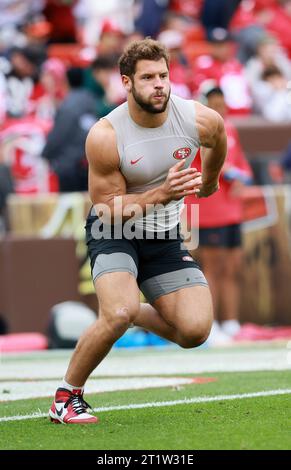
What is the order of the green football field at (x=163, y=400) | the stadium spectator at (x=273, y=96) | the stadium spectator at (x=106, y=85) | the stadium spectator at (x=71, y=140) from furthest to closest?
the stadium spectator at (x=273, y=96), the stadium spectator at (x=106, y=85), the stadium spectator at (x=71, y=140), the green football field at (x=163, y=400)

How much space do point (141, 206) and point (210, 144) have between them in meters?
0.67

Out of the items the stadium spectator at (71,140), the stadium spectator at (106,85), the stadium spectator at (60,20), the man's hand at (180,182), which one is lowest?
the man's hand at (180,182)

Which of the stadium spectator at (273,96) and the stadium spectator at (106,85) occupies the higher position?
the stadium spectator at (273,96)

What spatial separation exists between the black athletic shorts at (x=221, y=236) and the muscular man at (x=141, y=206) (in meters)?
4.82

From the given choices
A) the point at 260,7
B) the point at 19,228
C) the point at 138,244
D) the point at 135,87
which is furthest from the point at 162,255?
the point at 260,7

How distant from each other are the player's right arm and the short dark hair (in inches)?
13.3

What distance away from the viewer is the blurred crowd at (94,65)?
510 inches

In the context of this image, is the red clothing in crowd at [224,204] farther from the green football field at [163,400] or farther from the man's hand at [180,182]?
the man's hand at [180,182]

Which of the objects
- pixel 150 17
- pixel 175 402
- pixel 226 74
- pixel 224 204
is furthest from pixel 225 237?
pixel 150 17

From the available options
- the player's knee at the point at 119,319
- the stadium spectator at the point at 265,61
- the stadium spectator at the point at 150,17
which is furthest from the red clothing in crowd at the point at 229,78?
the player's knee at the point at 119,319

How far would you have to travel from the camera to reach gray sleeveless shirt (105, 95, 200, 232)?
6688mm

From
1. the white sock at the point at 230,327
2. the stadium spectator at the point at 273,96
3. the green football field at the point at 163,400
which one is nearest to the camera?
the green football field at the point at 163,400

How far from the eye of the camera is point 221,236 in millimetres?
11992

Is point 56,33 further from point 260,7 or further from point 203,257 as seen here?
point 203,257
